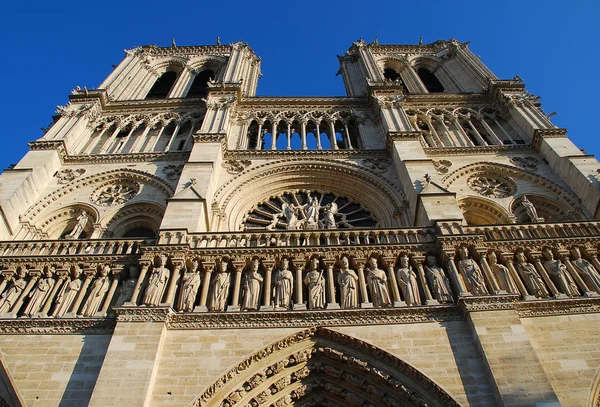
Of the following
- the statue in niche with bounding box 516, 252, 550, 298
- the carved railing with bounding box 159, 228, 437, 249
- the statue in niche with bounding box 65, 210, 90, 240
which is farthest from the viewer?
the statue in niche with bounding box 65, 210, 90, 240

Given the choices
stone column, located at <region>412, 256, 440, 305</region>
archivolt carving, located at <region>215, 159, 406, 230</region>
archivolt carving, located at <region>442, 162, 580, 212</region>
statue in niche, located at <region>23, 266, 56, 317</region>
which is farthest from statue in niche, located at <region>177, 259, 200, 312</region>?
archivolt carving, located at <region>442, 162, 580, 212</region>

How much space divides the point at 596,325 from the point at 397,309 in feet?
10.2

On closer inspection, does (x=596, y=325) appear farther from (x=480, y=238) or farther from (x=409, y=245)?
(x=409, y=245)

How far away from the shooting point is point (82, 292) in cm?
927

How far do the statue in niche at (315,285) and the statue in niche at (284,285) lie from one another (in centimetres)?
31

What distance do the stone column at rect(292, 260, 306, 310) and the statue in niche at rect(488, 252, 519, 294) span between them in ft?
11.2

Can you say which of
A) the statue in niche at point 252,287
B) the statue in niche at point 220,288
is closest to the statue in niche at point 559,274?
the statue in niche at point 252,287

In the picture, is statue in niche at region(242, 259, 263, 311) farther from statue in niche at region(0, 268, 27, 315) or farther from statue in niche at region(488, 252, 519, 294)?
statue in niche at region(488, 252, 519, 294)

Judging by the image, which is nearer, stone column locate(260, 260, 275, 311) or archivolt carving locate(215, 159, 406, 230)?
stone column locate(260, 260, 275, 311)

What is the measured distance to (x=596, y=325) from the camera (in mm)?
8312

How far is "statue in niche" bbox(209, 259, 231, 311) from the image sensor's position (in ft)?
28.6

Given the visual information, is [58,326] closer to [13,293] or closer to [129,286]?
[129,286]

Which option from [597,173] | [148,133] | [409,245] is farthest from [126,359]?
[597,173]

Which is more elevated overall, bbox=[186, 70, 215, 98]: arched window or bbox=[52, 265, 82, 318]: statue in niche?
bbox=[186, 70, 215, 98]: arched window
